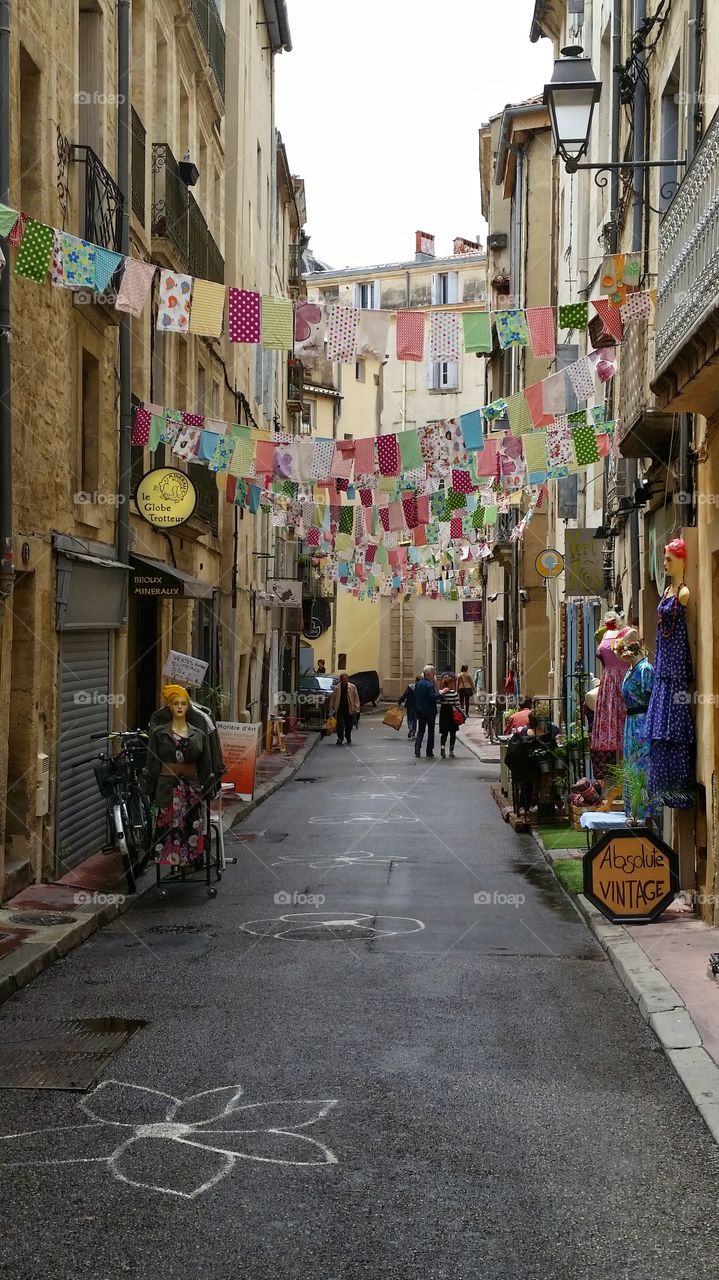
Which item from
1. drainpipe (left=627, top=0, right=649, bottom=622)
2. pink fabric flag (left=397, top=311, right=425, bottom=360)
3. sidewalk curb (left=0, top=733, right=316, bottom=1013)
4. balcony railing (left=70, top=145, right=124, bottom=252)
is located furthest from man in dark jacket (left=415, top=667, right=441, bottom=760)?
pink fabric flag (left=397, top=311, right=425, bottom=360)

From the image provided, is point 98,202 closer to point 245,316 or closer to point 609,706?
point 245,316

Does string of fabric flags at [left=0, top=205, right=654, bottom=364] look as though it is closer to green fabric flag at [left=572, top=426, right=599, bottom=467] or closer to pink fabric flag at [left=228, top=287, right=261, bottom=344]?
pink fabric flag at [left=228, top=287, right=261, bottom=344]

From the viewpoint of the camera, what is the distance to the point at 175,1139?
5.55 m

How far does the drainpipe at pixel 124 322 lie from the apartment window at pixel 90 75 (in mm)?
548

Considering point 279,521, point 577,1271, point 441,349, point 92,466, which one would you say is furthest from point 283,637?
point 577,1271

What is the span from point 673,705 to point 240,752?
7.15 meters

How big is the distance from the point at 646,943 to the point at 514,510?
901 inches

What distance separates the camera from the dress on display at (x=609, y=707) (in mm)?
13555

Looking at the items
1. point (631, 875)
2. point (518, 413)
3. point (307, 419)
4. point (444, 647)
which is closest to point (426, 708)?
point (518, 413)

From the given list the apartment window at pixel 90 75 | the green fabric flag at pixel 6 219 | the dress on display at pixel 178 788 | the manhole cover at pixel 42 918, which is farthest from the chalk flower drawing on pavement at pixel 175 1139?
the apartment window at pixel 90 75

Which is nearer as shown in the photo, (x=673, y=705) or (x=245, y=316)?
(x=245, y=316)

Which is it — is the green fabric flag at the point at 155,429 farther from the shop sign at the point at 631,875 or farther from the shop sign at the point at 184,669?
the shop sign at the point at 631,875

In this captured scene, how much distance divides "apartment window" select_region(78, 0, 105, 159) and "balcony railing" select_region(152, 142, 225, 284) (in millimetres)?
3922

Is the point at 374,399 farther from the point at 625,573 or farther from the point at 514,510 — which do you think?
the point at 625,573
